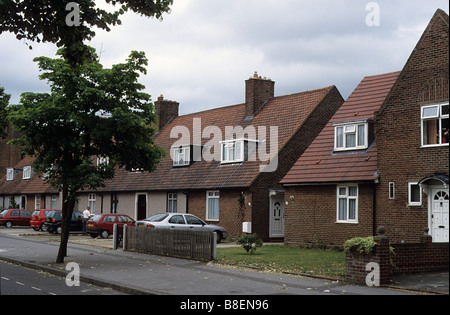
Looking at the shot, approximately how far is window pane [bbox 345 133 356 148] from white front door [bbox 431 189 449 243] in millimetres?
5848

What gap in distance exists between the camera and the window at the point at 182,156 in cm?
3612

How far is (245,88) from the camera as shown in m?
36.7

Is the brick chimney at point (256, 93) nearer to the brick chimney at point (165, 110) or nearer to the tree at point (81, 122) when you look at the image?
the brick chimney at point (165, 110)

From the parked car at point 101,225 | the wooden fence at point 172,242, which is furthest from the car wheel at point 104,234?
the wooden fence at point 172,242

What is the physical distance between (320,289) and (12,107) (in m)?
11.6

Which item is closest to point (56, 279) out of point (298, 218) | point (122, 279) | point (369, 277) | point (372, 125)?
point (122, 279)

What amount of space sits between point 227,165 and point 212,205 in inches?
99.7

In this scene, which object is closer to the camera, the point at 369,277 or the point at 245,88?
the point at 369,277

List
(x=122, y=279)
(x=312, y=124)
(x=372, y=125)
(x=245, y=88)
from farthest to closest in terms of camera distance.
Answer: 1. (x=245, y=88)
2. (x=312, y=124)
3. (x=372, y=125)
4. (x=122, y=279)

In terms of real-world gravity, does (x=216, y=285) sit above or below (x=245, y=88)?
below

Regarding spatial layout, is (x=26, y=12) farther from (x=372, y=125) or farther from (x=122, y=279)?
(x=372, y=125)

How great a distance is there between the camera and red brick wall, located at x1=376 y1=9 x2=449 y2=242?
20203 millimetres

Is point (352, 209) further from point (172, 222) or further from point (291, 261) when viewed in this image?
point (172, 222)

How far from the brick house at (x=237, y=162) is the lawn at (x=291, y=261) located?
280 inches
